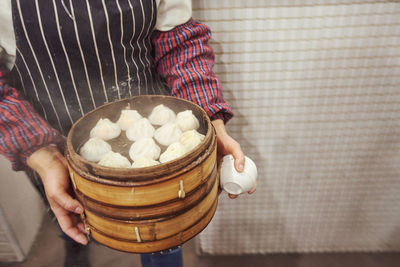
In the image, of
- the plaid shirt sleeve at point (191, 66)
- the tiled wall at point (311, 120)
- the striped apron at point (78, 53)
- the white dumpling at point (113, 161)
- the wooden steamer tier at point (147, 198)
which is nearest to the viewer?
the wooden steamer tier at point (147, 198)

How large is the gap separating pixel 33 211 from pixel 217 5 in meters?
1.51

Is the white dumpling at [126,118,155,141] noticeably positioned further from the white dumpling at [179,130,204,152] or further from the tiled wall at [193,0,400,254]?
the tiled wall at [193,0,400,254]

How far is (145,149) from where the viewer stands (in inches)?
39.1

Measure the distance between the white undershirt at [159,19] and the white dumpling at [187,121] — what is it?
1.32 ft

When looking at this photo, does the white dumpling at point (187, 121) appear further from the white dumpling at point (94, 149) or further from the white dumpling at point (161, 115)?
the white dumpling at point (94, 149)

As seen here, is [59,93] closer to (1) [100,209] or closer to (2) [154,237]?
(1) [100,209]

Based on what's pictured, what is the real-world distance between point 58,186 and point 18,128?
0.25 meters

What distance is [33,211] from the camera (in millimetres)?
1783

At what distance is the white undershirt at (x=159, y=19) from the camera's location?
0.97m

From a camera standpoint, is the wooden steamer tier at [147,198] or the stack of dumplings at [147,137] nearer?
the wooden steamer tier at [147,198]

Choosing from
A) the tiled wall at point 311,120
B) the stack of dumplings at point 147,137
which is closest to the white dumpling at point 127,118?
the stack of dumplings at point 147,137

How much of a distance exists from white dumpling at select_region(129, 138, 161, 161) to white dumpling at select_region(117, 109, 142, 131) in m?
0.09

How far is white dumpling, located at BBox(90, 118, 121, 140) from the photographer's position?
1035 mm

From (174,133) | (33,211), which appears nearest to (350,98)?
(174,133)
